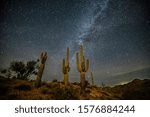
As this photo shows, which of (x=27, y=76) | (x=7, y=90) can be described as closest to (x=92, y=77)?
(x=27, y=76)

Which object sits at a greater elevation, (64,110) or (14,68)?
(14,68)

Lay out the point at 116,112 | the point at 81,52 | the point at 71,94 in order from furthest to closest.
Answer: the point at 81,52 < the point at 71,94 < the point at 116,112

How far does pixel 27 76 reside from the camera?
61.3ft

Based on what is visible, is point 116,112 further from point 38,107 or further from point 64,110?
point 38,107

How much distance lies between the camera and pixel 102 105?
5.69 m

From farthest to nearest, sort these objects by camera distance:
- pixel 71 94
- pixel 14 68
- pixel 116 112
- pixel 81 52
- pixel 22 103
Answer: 1. pixel 14 68
2. pixel 81 52
3. pixel 71 94
4. pixel 22 103
5. pixel 116 112

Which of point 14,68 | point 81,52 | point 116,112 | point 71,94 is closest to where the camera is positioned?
point 116,112

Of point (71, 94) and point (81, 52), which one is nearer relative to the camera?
point (71, 94)

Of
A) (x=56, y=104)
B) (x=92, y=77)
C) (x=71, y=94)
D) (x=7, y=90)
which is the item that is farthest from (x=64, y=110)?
(x=92, y=77)

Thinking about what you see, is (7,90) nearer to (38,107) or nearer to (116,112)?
(38,107)

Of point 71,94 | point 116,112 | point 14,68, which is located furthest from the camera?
point 14,68

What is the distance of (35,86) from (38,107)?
5803 millimetres

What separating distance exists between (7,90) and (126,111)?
23.0 feet

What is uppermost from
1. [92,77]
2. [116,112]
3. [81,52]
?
[81,52]
